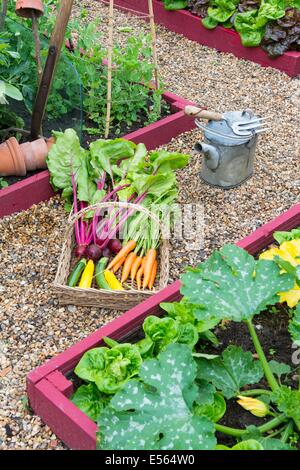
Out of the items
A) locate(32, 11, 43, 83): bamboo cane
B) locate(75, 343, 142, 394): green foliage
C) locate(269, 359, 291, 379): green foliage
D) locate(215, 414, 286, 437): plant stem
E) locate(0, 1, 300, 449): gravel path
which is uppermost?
locate(32, 11, 43, 83): bamboo cane

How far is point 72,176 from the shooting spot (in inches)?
157

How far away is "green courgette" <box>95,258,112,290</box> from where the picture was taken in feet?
11.4

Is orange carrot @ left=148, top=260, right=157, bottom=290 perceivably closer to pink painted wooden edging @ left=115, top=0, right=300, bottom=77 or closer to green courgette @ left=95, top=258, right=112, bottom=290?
green courgette @ left=95, top=258, right=112, bottom=290

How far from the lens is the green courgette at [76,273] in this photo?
3.49 m

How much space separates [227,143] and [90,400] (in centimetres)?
195

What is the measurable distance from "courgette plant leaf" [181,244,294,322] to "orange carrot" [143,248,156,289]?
0.94 m

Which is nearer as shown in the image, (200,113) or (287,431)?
(287,431)

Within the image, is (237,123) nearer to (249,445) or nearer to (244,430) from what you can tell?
(244,430)

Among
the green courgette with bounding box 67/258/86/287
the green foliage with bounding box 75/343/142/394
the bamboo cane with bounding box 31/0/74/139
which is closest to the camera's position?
the green foliage with bounding box 75/343/142/394

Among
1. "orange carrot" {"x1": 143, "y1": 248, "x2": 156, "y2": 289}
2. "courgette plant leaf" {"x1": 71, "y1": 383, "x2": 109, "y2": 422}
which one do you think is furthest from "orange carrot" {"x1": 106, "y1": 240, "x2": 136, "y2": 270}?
"courgette plant leaf" {"x1": 71, "y1": 383, "x2": 109, "y2": 422}

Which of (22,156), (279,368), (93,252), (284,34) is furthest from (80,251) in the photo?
(284,34)

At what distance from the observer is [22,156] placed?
4.05 meters

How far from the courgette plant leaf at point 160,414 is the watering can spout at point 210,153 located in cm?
197

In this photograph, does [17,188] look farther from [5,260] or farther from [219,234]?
[219,234]
